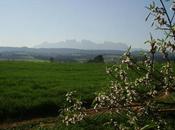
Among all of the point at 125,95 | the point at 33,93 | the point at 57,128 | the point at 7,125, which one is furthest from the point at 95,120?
the point at 125,95

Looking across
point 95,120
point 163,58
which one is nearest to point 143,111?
point 163,58

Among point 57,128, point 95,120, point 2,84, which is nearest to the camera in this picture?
point 57,128

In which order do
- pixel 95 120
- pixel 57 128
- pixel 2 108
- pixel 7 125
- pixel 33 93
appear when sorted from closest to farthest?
pixel 57 128
pixel 95 120
pixel 7 125
pixel 2 108
pixel 33 93

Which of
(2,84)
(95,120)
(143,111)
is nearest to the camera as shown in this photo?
(143,111)

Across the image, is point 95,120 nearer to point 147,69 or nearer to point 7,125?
point 7,125

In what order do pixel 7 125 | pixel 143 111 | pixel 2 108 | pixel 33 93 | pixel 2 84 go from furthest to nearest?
1. pixel 2 84
2. pixel 33 93
3. pixel 2 108
4. pixel 7 125
5. pixel 143 111

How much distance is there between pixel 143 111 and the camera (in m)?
6.89

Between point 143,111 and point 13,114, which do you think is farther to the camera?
point 13,114

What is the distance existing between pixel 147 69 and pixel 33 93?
2993cm

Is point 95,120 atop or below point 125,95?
below

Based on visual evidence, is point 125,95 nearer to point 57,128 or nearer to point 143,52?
point 143,52

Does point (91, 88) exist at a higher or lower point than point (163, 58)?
lower

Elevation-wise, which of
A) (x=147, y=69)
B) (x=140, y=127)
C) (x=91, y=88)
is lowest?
(x=91, y=88)

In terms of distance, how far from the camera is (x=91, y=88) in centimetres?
4319
